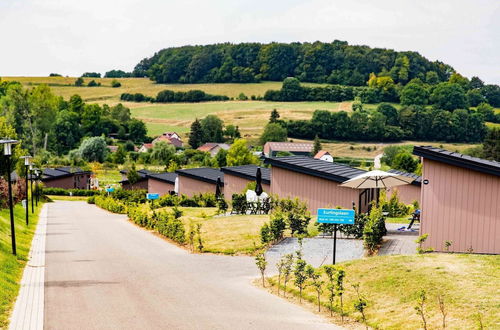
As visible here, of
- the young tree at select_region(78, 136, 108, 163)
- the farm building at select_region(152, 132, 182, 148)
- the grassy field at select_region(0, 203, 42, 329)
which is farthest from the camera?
Result: the farm building at select_region(152, 132, 182, 148)

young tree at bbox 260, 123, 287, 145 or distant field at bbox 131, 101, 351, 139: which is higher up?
distant field at bbox 131, 101, 351, 139

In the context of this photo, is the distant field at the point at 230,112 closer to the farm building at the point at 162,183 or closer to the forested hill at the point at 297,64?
the forested hill at the point at 297,64

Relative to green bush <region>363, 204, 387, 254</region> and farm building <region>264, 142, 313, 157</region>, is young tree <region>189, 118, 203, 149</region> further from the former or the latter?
green bush <region>363, 204, 387, 254</region>

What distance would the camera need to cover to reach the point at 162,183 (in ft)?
187

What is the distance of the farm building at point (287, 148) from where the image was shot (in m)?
105

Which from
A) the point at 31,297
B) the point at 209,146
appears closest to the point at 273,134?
the point at 209,146

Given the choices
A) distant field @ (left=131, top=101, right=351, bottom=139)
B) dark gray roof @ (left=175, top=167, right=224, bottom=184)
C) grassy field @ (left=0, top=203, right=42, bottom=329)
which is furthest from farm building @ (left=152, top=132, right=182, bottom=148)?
grassy field @ (left=0, top=203, right=42, bottom=329)

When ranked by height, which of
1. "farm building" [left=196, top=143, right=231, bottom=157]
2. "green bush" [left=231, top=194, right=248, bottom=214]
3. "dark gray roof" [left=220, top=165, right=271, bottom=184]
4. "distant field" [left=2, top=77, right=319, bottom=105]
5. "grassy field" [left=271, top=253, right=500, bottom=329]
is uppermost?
"distant field" [left=2, top=77, right=319, bottom=105]

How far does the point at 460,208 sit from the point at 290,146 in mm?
91735

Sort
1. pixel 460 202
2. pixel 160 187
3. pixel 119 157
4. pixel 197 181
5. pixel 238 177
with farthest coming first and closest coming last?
pixel 119 157 < pixel 160 187 < pixel 197 181 < pixel 238 177 < pixel 460 202

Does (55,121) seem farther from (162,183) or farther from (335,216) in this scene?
(335,216)

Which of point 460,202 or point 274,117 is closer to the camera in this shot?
point 460,202

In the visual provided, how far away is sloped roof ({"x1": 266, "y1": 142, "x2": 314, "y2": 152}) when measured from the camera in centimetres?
10575

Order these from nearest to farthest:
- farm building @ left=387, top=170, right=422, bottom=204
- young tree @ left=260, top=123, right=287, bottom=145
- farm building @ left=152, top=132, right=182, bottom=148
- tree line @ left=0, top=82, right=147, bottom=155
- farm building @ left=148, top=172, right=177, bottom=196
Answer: farm building @ left=387, top=170, right=422, bottom=204
farm building @ left=148, top=172, right=177, bottom=196
tree line @ left=0, top=82, right=147, bottom=155
young tree @ left=260, top=123, right=287, bottom=145
farm building @ left=152, top=132, right=182, bottom=148
